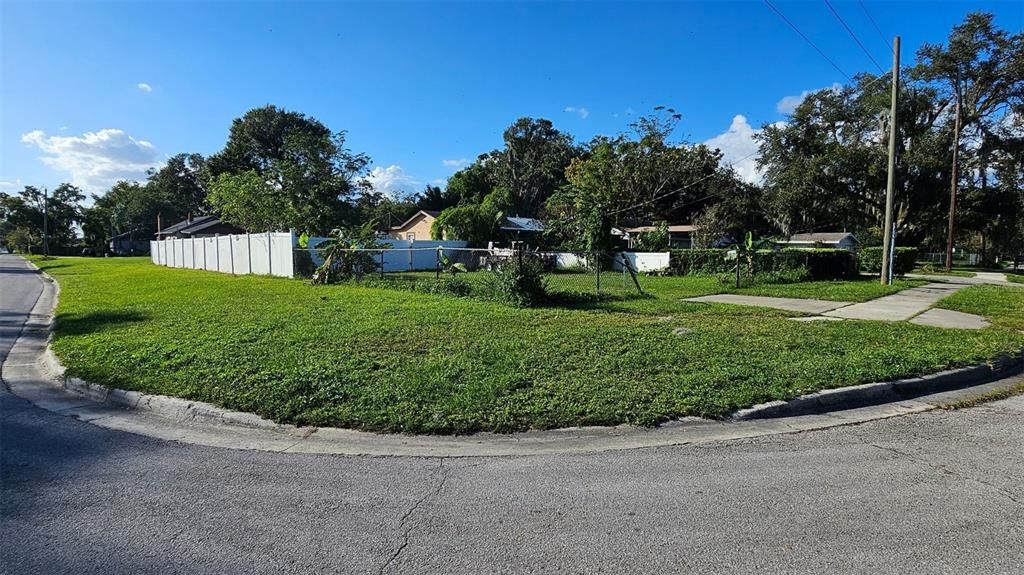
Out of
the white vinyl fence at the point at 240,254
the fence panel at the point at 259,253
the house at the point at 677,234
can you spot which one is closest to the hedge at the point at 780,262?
the house at the point at 677,234

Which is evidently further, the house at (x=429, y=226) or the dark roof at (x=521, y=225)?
the dark roof at (x=521, y=225)

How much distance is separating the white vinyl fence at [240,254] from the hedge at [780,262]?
16456mm

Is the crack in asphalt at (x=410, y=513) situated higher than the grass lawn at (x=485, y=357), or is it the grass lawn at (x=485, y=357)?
the grass lawn at (x=485, y=357)

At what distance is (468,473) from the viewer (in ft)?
11.9

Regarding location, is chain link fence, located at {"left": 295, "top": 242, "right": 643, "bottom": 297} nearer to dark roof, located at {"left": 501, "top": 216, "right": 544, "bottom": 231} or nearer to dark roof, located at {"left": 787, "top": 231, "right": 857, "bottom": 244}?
dark roof, located at {"left": 501, "top": 216, "right": 544, "bottom": 231}

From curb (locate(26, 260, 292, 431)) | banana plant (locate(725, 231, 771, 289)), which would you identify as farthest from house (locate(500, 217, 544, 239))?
curb (locate(26, 260, 292, 431))

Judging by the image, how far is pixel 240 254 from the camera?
77.4 ft

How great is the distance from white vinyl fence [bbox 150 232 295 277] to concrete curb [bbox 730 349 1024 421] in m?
18.5

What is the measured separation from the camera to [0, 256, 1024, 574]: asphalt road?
2.59 metres

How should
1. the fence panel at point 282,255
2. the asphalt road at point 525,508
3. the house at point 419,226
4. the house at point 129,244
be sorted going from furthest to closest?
1. the house at point 129,244
2. the house at point 419,226
3. the fence panel at point 282,255
4. the asphalt road at point 525,508

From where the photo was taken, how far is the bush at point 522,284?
11.3 meters

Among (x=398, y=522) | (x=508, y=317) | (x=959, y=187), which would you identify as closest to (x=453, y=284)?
(x=508, y=317)

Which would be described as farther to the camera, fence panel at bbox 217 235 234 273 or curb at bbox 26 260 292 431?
fence panel at bbox 217 235 234 273

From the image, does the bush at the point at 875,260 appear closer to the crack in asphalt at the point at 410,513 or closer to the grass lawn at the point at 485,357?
the grass lawn at the point at 485,357
